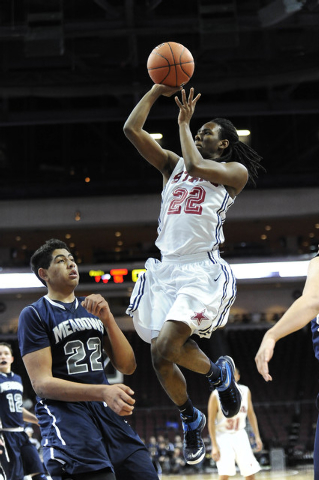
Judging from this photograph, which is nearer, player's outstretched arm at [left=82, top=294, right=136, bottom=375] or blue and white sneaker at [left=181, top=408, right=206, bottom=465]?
player's outstretched arm at [left=82, top=294, right=136, bottom=375]

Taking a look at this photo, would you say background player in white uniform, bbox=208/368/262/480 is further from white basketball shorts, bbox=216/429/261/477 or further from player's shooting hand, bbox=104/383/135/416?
player's shooting hand, bbox=104/383/135/416

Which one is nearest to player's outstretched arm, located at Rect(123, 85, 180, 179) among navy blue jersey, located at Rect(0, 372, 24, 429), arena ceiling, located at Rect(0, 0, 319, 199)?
navy blue jersey, located at Rect(0, 372, 24, 429)

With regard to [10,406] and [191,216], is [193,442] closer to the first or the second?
[191,216]

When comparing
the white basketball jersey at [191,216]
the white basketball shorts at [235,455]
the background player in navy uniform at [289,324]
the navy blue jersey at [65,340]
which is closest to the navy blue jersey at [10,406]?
the white basketball shorts at [235,455]

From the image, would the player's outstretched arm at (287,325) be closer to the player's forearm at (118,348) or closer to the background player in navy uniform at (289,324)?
the background player in navy uniform at (289,324)

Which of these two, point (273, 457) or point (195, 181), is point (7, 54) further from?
point (273, 457)

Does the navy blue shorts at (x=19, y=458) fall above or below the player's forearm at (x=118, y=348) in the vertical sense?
below

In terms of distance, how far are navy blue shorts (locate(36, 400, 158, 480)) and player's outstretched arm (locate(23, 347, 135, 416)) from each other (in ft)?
0.51

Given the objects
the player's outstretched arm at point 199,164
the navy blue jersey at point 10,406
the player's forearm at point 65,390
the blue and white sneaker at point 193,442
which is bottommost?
the navy blue jersey at point 10,406

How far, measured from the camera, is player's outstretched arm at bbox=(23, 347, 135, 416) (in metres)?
2.99

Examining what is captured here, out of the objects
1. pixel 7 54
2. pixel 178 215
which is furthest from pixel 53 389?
pixel 7 54

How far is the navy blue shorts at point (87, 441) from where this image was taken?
134 inches

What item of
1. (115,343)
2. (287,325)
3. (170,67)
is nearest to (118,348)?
(115,343)

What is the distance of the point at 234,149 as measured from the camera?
16.7ft
